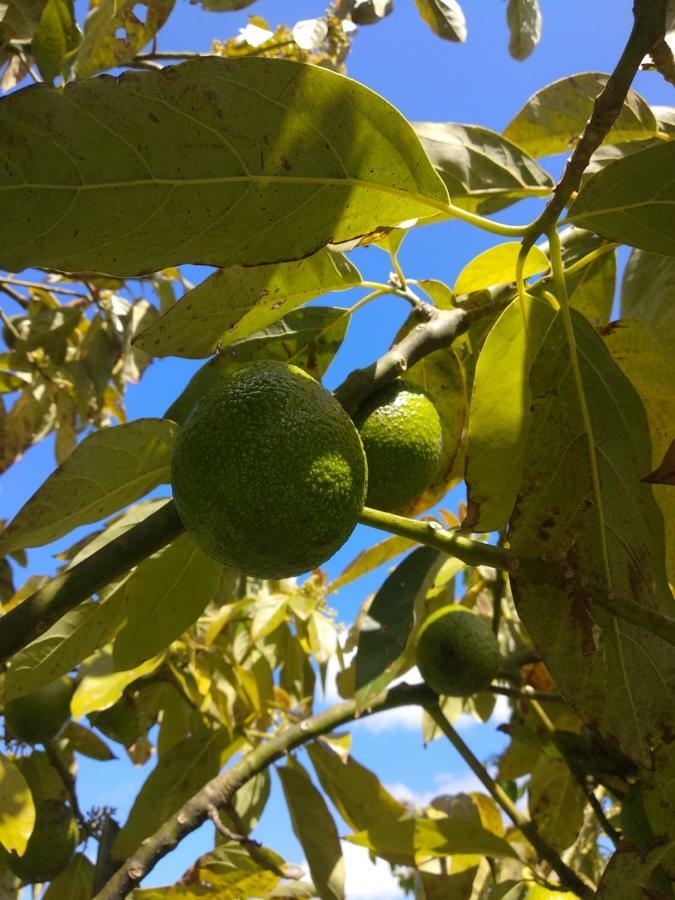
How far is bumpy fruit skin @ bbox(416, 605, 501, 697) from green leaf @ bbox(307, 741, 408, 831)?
0.61 meters

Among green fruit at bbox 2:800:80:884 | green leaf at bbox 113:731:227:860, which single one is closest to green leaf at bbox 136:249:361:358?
green leaf at bbox 113:731:227:860

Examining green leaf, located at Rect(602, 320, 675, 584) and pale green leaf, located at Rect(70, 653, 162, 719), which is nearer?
green leaf, located at Rect(602, 320, 675, 584)

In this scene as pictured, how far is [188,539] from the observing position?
1302 mm

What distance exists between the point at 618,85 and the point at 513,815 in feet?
5.04

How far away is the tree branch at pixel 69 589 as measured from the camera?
2.77 feet

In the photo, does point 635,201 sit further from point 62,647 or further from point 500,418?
point 62,647

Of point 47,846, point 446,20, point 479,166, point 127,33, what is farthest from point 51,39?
point 47,846

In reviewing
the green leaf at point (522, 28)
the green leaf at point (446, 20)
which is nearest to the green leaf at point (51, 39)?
the green leaf at point (446, 20)

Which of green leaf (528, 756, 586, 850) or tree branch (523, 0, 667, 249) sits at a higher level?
tree branch (523, 0, 667, 249)

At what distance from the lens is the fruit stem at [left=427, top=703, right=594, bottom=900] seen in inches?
67.1

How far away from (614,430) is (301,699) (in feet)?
6.49

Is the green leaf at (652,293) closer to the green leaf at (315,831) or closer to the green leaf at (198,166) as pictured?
the green leaf at (198,166)

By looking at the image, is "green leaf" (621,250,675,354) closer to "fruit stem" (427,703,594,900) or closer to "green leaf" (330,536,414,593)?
"green leaf" (330,536,414,593)

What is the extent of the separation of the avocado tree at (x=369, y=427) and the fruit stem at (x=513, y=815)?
11 mm
